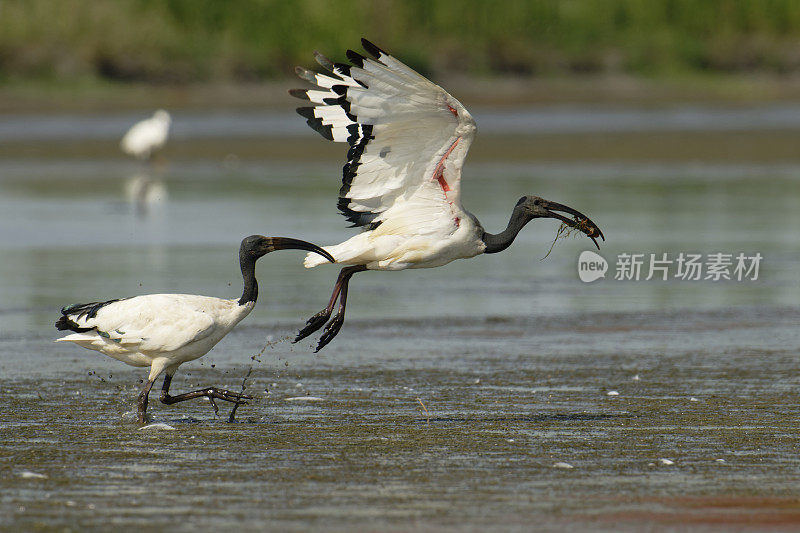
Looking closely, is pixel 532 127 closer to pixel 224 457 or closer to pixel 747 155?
pixel 747 155

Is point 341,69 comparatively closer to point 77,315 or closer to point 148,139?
point 77,315

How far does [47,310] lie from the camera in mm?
13578

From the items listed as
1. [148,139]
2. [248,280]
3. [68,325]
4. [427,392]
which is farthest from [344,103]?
[148,139]

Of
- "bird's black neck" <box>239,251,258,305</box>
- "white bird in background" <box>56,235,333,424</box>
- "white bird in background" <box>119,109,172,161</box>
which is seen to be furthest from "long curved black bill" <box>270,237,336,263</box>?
"white bird in background" <box>119,109,172,161</box>

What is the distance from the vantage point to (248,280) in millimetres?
9680

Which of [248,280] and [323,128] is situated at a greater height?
[323,128]

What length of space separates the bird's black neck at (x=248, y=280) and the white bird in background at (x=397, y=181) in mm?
707

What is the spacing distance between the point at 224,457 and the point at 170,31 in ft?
166

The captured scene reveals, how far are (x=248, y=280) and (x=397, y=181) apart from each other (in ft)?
4.81

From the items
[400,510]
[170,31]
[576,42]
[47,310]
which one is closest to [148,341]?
[400,510]

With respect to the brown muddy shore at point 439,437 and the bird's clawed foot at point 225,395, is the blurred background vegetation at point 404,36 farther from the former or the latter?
the bird's clawed foot at point 225,395

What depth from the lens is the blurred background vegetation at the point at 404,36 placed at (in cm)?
5384

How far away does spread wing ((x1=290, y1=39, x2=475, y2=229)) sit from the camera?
9.84 metres

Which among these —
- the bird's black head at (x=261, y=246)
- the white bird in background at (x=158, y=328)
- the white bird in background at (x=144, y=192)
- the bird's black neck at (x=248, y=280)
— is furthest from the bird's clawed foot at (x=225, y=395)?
the white bird in background at (x=144, y=192)
